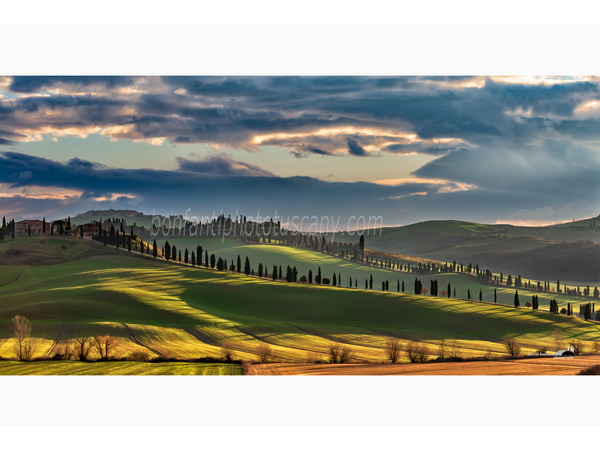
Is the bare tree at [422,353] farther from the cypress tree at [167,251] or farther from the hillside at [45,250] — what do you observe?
the hillside at [45,250]

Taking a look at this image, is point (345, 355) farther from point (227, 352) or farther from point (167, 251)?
point (167, 251)

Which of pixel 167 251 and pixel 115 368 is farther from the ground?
pixel 167 251

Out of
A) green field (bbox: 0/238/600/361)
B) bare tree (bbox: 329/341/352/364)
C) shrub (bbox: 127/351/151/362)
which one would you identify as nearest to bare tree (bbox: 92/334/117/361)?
green field (bbox: 0/238/600/361)

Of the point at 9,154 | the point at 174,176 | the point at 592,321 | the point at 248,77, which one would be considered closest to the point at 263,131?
the point at 248,77

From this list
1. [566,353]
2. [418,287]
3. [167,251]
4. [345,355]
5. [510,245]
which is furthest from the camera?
[510,245]

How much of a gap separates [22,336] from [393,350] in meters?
13.0

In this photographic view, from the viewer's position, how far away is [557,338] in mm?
20234

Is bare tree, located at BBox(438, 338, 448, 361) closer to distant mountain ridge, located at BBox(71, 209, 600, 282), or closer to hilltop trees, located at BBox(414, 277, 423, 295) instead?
hilltop trees, located at BBox(414, 277, 423, 295)

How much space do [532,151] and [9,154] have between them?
20264mm

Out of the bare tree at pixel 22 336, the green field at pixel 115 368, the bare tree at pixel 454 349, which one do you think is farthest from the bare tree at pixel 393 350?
the bare tree at pixel 22 336

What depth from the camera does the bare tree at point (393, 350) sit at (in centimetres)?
1758

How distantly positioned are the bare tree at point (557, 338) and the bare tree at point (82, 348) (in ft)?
55.0

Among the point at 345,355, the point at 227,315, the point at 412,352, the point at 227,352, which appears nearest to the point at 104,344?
the point at 227,352

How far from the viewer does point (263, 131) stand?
20.1 m
